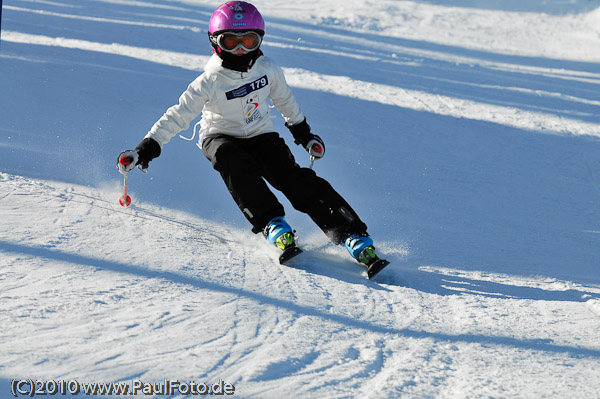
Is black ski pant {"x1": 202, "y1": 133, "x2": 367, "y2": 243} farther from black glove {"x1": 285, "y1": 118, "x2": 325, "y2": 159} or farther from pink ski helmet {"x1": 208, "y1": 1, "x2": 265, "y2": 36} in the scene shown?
pink ski helmet {"x1": 208, "y1": 1, "x2": 265, "y2": 36}

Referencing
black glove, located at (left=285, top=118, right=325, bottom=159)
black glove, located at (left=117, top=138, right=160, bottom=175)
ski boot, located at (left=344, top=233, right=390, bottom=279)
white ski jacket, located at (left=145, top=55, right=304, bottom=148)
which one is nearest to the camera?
ski boot, located at (left=344, top=233, right=390, bottom=279)

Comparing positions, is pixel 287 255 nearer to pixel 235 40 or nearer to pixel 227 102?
pixel 227 102

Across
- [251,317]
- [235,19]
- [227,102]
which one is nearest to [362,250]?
[251,317]

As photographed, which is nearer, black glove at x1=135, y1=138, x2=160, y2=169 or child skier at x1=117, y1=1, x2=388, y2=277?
child skier at x1=117, y1=1, x2=388, y2=277

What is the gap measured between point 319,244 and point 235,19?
1535 millimetres

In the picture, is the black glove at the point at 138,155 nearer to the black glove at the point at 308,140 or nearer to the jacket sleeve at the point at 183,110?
the jacket sleeve at the point at 183,110

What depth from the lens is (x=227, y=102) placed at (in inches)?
166

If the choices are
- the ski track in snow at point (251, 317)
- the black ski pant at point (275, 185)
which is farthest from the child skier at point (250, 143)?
the ski track in snow at point (251, 317)

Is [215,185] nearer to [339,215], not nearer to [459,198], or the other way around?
[339,215]

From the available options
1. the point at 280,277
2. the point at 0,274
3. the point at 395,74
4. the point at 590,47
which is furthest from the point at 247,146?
the point at 590,47

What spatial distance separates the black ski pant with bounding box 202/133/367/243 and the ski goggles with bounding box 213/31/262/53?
0.58 meters

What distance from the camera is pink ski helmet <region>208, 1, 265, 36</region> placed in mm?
4027

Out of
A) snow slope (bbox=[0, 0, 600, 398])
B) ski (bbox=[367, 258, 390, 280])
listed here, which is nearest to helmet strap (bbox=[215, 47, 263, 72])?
snow slope (bbox=[0, 0, 600, 398])

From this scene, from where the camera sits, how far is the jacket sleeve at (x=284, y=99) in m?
4.52
